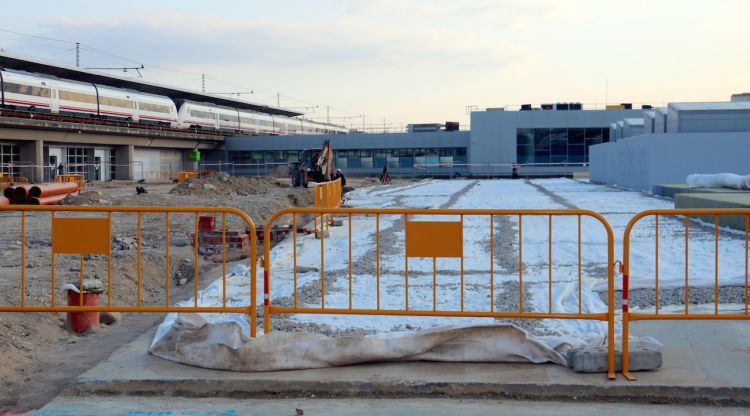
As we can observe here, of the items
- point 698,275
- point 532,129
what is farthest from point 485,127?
point 698,275

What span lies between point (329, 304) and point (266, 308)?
8.11 ft

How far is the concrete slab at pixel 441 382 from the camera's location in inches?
252

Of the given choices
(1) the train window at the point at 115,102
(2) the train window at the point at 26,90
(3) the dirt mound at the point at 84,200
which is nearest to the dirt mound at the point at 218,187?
(3) the dirt mound at the point at 84,200

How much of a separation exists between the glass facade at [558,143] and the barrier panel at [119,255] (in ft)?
208

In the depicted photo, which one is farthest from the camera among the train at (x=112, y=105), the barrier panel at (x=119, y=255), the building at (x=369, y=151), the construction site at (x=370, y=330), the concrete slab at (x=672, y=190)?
the building at (x=369, y=151)

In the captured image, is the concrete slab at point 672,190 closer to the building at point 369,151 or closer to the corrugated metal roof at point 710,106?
the corrugated metal roof at point 710,106

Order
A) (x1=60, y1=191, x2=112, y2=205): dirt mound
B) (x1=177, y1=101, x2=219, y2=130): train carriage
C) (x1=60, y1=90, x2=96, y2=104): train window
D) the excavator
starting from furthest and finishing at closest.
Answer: (x1=177, y1=101, x2=219, y2=130): train carriage
(x1=60, y1=90, x2=96, y2=104): train window
the excavator
(x1=60, y1=191, x2=112, y2=205): dirt mound

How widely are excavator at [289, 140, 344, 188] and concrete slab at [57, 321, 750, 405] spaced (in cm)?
3447

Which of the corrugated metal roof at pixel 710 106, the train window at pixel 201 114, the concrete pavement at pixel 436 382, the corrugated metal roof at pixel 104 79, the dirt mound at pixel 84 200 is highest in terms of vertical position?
the corrugated metal roof at pixel 104 79

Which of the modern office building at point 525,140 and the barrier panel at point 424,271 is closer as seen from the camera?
the barrier panel at point 424,271

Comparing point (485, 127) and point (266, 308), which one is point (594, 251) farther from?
point (485, 127)

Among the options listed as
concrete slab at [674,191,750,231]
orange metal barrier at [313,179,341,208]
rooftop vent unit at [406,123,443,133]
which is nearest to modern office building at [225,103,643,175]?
rooftop vent unit at [406,123,443,133]

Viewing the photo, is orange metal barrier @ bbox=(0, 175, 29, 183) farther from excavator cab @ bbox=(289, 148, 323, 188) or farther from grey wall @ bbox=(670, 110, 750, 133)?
grey wall @ bbox=(670, 110, 750, 133)

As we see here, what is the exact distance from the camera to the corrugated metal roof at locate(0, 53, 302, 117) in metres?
75.2
